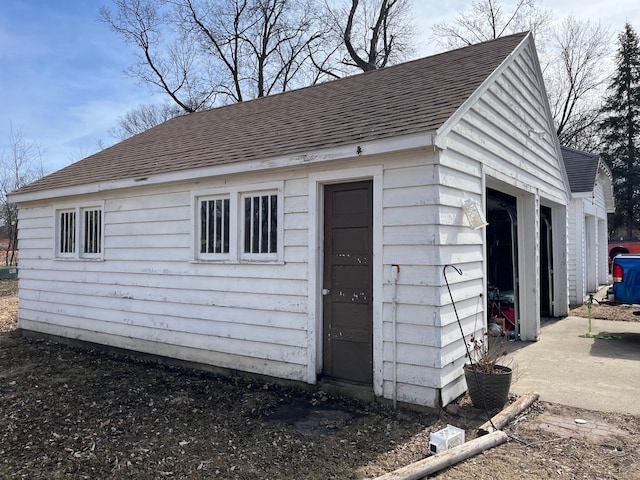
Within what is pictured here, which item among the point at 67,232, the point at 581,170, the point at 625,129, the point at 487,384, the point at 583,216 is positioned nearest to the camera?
the point at 487,384

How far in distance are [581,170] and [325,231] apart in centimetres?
1081

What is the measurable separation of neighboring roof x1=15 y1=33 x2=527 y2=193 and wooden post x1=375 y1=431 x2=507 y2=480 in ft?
8.79

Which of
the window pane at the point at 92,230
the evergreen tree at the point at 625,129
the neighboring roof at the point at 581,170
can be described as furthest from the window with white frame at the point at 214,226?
the evergreen tree at the point at 625,129

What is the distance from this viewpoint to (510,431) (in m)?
3.96

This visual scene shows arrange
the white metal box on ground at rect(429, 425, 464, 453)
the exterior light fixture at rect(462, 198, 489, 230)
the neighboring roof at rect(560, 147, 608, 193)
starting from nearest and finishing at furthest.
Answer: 1. the white metal box on ground at rect(429, 425, 464, 453)
2. the exterior light fixture at rect(462, 198, 489, 230)
3. the neighboring roof at rect(560, 147, 608, 193)

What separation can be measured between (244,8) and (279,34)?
6.81 ft

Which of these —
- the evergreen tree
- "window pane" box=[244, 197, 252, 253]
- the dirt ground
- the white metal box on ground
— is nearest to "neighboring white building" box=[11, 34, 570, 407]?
"window pane" box=[244, 197, 252, 253]

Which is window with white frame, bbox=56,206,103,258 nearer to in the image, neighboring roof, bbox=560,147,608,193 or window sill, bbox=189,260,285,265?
window sill, bbox=189,260,285,265


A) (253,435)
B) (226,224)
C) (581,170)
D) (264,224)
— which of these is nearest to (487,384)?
(253,435)

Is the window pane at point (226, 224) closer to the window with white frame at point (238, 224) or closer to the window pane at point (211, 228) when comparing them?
the window with white frame at point (238, 224)

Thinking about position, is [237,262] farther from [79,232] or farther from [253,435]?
[79,232]

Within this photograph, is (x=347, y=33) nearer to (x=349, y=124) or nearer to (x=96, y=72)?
(x=96, y=72)

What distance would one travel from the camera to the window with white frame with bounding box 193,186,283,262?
5.52 m

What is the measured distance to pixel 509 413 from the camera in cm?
416
